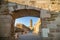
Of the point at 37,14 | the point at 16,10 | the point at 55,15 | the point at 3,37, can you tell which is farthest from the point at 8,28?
the point at 55,15

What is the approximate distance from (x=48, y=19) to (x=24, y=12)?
0.79m

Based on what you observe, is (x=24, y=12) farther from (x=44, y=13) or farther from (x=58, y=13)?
(x=58, y=13)

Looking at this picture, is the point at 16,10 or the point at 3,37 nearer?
the point at 3,37

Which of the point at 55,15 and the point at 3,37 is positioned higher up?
the point at 55,15

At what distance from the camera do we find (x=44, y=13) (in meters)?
5.46

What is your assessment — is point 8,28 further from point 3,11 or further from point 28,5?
point 28,5

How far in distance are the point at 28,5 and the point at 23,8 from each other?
0.58ft

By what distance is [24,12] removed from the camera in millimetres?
5656

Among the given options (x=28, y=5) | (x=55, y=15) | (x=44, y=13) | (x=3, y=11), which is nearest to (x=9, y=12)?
(x=3, y=11)

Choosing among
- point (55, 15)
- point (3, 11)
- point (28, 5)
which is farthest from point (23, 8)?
point (55, 15)

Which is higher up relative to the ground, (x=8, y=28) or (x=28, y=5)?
(x=28, y=5)

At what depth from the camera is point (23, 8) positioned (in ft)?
18.1

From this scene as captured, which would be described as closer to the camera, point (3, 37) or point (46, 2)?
point (3, 37)

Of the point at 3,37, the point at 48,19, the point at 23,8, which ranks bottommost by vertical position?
the point at 3,37
